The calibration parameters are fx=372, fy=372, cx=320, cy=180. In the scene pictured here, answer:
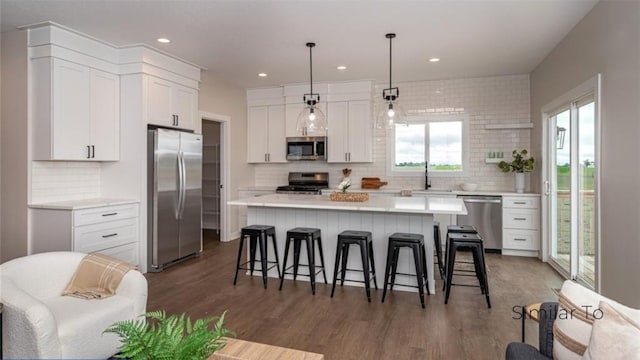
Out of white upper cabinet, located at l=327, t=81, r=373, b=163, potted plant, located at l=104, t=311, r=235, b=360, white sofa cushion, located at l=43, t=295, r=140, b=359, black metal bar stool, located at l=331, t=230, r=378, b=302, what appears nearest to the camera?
potted plant, located at l=104, t=311, r=235, b=360

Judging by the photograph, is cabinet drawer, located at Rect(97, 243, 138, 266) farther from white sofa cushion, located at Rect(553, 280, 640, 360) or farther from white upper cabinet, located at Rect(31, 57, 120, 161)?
white sofa cushion, located at Rect(553, 280, 640, 360)

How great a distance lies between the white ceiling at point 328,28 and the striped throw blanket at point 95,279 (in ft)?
7.59

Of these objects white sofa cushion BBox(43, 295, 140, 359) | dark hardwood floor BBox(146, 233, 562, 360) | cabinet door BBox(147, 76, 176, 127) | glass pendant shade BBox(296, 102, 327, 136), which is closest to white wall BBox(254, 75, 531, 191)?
dark hardwood floor BBox(146, 233, 562, 360)

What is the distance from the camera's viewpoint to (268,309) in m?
3.34

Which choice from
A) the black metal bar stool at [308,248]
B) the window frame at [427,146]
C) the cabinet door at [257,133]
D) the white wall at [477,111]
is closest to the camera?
the black metal bar stool at [308,248]

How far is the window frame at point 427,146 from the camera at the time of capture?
6152mm

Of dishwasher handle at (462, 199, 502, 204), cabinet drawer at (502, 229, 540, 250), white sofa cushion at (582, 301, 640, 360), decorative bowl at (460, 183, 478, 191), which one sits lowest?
cabinet drawer at (502, 229, 540, 250)

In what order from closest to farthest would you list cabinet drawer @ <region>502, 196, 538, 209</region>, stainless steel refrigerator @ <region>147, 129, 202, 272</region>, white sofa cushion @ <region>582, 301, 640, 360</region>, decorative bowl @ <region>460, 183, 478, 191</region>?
white sofa cushion @ <region>582, 301, 640, 360</region>
stainless steel refrigerator @ <region>147, 129, 202, 272</region>
cabinet drawer @ <region>502, 196, 538, 209</region>
decorative bowl @ <region>460, 183, 478, 191</region>

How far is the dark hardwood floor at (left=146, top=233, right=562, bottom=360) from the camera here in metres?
2.65

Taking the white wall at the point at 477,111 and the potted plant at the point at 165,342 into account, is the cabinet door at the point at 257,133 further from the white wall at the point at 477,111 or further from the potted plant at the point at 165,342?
the potted plant at the point at 165,342

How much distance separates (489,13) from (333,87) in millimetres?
3183

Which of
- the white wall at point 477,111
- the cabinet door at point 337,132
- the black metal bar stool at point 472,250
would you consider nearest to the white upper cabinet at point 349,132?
the cabinet door at point 337,132

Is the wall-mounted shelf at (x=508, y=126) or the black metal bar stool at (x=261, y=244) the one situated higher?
the wall-mounted shelf at (x=508, y=126)

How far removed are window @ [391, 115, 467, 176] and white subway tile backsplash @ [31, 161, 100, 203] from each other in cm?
454
